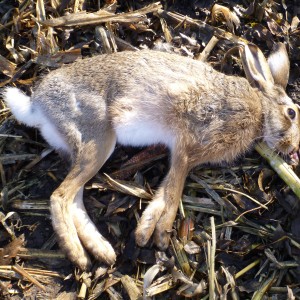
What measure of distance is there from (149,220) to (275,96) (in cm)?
168

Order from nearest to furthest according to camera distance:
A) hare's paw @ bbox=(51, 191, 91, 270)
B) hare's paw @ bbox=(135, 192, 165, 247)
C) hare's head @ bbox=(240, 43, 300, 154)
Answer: hare's paw @ bbox=(51, 191, 91, 270), hare's paw @ bbox=(135, 192, 165, 247), hare's head @ bbox=(240, 43, 300, 154)

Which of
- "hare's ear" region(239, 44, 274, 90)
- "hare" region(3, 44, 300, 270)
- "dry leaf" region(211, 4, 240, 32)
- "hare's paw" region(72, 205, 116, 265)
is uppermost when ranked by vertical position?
"dry leaf" region(211, 4, 240, 32)

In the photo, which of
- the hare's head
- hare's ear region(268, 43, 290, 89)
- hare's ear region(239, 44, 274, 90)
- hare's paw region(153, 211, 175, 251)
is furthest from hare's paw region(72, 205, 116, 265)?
hare's ear region(268, 43, 290, 89)

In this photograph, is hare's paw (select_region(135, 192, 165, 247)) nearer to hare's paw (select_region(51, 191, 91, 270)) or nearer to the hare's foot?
the hare's foot

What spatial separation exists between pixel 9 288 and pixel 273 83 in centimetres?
304

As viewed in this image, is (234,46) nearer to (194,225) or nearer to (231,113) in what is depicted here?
(231,113)

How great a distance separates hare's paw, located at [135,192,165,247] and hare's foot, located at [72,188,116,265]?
0.27m

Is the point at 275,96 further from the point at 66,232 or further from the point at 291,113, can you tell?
the point at 66,232

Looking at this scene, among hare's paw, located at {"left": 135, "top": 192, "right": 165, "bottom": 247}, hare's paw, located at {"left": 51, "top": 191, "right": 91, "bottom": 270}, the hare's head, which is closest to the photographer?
hare's paw, located at {"left": 51, "top": 191, "right": 91, "bottom": 270}

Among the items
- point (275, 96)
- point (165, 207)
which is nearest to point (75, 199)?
point (165, 207)

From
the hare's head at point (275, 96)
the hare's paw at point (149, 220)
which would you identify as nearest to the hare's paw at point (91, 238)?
the hare's paw at point (149, 220)

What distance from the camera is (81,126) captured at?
13.4 ft

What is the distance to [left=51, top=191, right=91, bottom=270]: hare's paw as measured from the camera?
3924mm

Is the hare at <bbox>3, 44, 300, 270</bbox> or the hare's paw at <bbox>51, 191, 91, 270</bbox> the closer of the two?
the hare's paw at <bbox>51, 191, 91, 270</bbox>
